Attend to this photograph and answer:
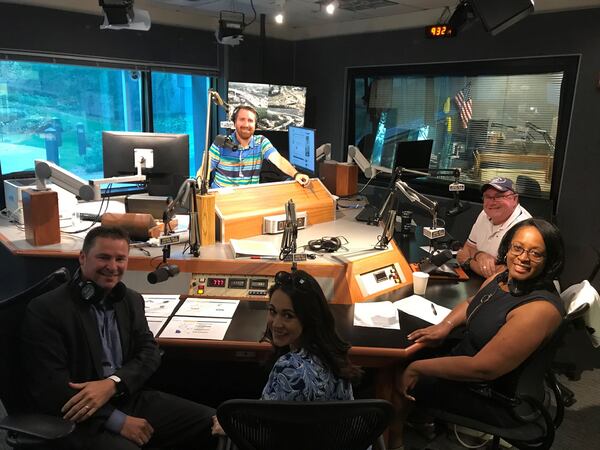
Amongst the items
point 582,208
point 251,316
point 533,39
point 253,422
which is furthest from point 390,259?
point 533,39

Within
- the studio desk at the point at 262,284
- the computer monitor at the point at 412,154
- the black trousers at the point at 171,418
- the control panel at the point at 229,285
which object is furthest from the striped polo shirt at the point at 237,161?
the black trousers at the point at 171,418

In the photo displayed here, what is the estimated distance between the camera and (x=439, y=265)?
2.68 meters

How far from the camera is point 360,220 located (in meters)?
3.42

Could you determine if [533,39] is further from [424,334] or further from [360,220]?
[424,334]

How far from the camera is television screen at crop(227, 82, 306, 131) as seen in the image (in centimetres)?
558

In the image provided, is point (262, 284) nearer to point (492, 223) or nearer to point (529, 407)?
point (529, 407)

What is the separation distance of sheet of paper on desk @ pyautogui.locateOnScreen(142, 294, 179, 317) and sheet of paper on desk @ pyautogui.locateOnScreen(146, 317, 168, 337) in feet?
0.12

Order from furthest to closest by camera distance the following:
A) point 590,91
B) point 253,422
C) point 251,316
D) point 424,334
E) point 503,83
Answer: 1. point 503,83
2. point 590,91
3. point 251,316
4. point 424,334
5. point 253,422

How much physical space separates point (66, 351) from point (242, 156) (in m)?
2.25

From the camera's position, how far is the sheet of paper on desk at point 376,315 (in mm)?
Answer: 2242

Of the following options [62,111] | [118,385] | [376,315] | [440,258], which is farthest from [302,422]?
[62,111]

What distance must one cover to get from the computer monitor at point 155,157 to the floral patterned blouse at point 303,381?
79.4 inches

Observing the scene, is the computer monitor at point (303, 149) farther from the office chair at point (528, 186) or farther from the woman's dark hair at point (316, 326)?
the woman's dark hair at point (316, 326)

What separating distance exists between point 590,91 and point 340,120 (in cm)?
271
